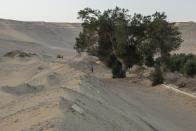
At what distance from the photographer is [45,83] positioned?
79.4 ft

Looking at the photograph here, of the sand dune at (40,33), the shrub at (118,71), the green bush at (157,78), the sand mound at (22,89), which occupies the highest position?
the sand mound at (22,89)

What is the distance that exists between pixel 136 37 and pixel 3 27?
306 ft

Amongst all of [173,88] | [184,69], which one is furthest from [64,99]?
[184,69]

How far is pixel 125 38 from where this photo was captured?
38.2 metres

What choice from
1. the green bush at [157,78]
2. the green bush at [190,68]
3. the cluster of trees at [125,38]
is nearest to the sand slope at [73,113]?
the green bush at [157,78]

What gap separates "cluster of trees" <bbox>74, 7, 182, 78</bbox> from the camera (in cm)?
3778

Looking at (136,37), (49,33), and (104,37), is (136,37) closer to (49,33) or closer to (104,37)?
(104,37)

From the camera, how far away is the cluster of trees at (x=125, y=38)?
37781mm

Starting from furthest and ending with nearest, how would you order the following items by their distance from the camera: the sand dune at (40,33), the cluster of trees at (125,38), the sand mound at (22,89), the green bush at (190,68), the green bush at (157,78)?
the sand dune at (40,33), the cluster of trees at (125,38), the green bush at (190,68), the green bush at (157,78), the sand mound at (22,89)

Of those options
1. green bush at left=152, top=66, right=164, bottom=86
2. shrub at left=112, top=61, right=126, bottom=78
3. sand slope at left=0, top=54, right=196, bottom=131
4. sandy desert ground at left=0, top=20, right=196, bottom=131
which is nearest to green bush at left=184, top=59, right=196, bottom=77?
green bush at left=152, top=66, right=164, bottom=86

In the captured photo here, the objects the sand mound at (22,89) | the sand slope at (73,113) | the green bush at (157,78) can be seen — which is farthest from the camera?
the green bush at (157,78)

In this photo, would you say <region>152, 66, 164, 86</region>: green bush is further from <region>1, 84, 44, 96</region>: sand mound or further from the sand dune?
the sand dune

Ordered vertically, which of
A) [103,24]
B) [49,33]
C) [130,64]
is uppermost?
[103,24]

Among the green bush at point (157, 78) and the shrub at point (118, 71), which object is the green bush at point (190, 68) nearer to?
the green bush at point (157, 78)
